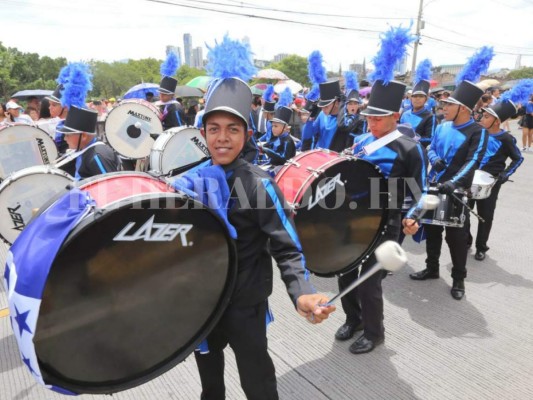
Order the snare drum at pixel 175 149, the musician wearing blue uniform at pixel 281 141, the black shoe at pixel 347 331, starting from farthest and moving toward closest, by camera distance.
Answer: the musician wearing blue uniform at pixel 281 141 < the snare drum at pixel 175 149 < the black shoe at pixel 347 331

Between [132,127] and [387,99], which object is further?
[132,127]

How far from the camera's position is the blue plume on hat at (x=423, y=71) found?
638cm

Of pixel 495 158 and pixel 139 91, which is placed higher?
pixel 139 91

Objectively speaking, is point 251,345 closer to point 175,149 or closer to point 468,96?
point 468,96

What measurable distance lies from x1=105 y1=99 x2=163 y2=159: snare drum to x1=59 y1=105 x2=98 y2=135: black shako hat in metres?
2.67

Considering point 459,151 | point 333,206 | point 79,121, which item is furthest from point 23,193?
point 459,151

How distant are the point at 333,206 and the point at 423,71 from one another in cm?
499

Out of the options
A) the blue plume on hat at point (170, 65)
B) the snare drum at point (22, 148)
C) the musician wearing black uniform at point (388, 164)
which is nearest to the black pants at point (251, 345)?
the musician wearing black uniform at point (388, 164)

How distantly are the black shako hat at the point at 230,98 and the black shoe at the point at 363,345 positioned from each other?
2.06 metres

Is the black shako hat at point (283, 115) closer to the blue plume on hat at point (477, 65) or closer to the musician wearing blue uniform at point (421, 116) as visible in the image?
the musician wearing blue uniform at point (421, 116)

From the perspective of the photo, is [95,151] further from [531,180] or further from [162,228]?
[531,180]

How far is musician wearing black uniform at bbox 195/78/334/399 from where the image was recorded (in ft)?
5.57

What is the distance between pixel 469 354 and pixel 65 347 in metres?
2.79

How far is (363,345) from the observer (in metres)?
2.94
